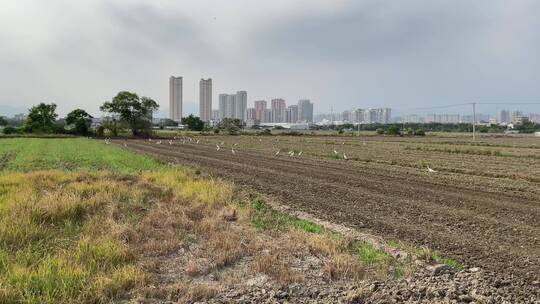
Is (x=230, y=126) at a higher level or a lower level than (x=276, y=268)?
higher

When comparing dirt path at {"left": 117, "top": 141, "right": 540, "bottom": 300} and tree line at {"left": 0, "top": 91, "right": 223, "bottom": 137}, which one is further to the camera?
tree line at {"left": 0, "top": 91, "right": 223, "bottom": 137}

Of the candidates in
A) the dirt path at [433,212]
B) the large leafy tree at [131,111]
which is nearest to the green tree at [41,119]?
the large leafy tree at [131,111]

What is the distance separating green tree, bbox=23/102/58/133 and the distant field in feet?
306

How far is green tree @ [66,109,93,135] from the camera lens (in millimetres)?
87875

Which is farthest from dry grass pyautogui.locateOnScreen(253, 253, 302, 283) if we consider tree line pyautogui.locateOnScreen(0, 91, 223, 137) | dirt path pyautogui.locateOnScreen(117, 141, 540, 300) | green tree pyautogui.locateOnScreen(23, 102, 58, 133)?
green tree pyautogui.locateOnScreen(23, 102, 58, 133)

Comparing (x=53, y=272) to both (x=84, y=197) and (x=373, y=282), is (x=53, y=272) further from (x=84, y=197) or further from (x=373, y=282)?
(x=84, y=197)

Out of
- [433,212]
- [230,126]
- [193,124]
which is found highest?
[193,124]

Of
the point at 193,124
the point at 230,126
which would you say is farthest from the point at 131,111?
the point at 193,124

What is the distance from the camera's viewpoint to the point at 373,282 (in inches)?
215

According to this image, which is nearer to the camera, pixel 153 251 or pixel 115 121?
pixel 153 251

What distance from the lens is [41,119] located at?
323ft

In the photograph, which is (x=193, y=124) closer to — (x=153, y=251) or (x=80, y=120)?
(x=80, y=120)

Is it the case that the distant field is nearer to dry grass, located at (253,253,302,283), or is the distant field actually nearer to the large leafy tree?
dry grass, located at (253,253,302,283)

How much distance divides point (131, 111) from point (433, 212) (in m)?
82.5
